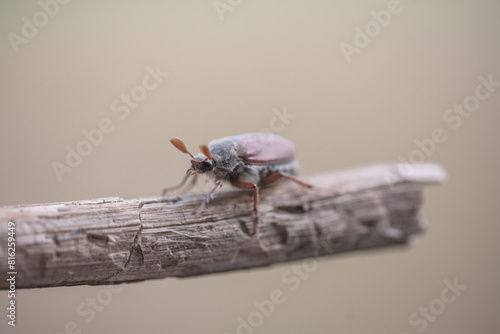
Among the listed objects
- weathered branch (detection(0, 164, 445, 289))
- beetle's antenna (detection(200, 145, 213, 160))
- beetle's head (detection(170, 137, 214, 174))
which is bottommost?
weathered branch (detection(0, 164, 445, 289))

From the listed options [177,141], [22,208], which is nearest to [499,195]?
[177,141]

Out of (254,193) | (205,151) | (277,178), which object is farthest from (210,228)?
(277,178)

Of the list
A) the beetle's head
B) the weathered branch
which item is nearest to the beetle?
the beetle's head

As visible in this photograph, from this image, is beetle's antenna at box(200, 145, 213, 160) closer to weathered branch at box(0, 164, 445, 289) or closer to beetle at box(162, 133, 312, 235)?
beetle at box(162, 133, 312, 235)

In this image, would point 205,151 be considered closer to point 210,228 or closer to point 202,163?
point 202,163

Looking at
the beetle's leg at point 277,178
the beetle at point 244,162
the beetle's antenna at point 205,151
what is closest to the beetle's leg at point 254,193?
the beetle at point 244,162

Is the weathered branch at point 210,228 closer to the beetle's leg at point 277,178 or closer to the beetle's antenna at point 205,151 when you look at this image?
the beetle's leg at point 277,178
